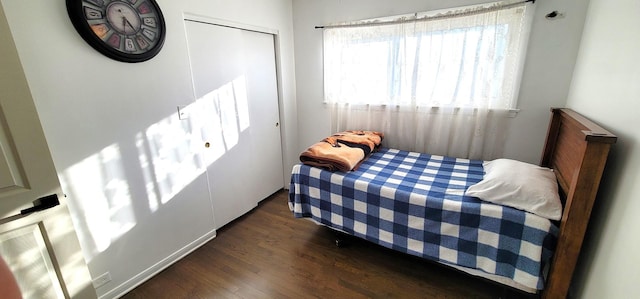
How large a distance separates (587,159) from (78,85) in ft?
8.90

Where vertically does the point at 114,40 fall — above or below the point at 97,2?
below

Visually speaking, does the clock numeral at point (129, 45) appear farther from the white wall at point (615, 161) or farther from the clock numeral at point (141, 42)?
the white wall at point (615, 161)

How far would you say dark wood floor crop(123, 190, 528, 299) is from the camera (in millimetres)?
1801

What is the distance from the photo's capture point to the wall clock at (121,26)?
1.46m

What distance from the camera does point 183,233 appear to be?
220 centimetres

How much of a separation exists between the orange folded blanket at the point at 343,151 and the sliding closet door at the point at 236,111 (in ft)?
2.77

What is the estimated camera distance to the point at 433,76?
2354mm

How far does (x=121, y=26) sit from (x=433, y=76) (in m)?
2.46

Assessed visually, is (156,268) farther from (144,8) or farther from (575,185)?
(575,185)

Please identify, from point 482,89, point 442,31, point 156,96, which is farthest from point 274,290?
point 442,31

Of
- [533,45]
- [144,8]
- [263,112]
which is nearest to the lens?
[144,8]

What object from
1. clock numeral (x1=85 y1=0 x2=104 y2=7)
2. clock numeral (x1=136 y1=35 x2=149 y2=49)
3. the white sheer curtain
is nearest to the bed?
the white sheer curtain

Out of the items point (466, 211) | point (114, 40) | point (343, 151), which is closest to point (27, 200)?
point (114, 40)

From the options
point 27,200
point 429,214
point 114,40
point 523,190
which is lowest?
point 429,214
